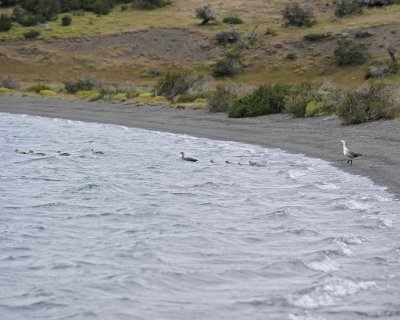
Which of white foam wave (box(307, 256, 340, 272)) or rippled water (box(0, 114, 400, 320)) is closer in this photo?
rippled water (box(0, 114, 400, 320))

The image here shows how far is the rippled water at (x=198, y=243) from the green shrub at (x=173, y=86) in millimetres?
23077

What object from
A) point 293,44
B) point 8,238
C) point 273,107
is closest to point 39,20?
point 293,44

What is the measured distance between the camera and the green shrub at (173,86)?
139 feet

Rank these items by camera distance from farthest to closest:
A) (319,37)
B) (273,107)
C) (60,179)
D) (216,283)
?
(319,37) < (273,107) < (60,179) < (216,283)

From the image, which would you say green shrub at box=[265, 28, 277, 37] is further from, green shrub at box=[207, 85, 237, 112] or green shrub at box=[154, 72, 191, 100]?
green shrub at box=[207, 85, 237, 112]

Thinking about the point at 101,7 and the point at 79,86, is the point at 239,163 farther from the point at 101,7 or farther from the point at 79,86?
the point at 101,7

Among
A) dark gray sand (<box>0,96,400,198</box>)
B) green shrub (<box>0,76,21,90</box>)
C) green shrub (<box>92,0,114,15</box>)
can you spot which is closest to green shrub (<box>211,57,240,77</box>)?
green shrub (<box>0,76,21,90</box>)

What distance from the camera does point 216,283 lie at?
343 inches

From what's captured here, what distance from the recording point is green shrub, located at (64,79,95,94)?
4909cm

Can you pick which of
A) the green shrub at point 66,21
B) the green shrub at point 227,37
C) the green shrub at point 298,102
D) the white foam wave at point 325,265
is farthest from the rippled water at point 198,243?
the green shrub at point 66,21

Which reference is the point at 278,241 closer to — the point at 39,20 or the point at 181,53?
the point at 181,53

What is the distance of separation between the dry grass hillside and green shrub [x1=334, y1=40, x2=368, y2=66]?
500 millimetres

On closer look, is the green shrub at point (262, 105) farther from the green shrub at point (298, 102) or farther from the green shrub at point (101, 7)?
the green shrub at point (101, 7)

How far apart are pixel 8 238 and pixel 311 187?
6.44m
